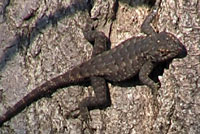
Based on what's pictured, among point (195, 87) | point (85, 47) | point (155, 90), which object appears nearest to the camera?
point (195, 87)

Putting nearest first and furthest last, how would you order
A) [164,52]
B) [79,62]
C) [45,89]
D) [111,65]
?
[45,89] → [164,52] → [79,62] → [111,65]

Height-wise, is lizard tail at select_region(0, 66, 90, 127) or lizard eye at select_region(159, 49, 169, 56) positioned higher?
lizard eye at select_region(159, 49, 169, 56)

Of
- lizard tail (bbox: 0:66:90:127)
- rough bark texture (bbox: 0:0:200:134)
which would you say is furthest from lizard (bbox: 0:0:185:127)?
rough bark texture (bbox: 0:0:200:134)

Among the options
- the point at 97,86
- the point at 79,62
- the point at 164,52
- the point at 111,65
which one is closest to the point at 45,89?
the point at 79,62

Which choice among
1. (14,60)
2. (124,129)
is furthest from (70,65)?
(124,129)

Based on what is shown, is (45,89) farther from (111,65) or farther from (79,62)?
(111,65)

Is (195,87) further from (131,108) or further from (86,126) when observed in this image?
(86,126)

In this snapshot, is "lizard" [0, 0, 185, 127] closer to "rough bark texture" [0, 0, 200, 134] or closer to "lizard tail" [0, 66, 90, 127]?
"lizard tail" [0, 66, 90, 127]
